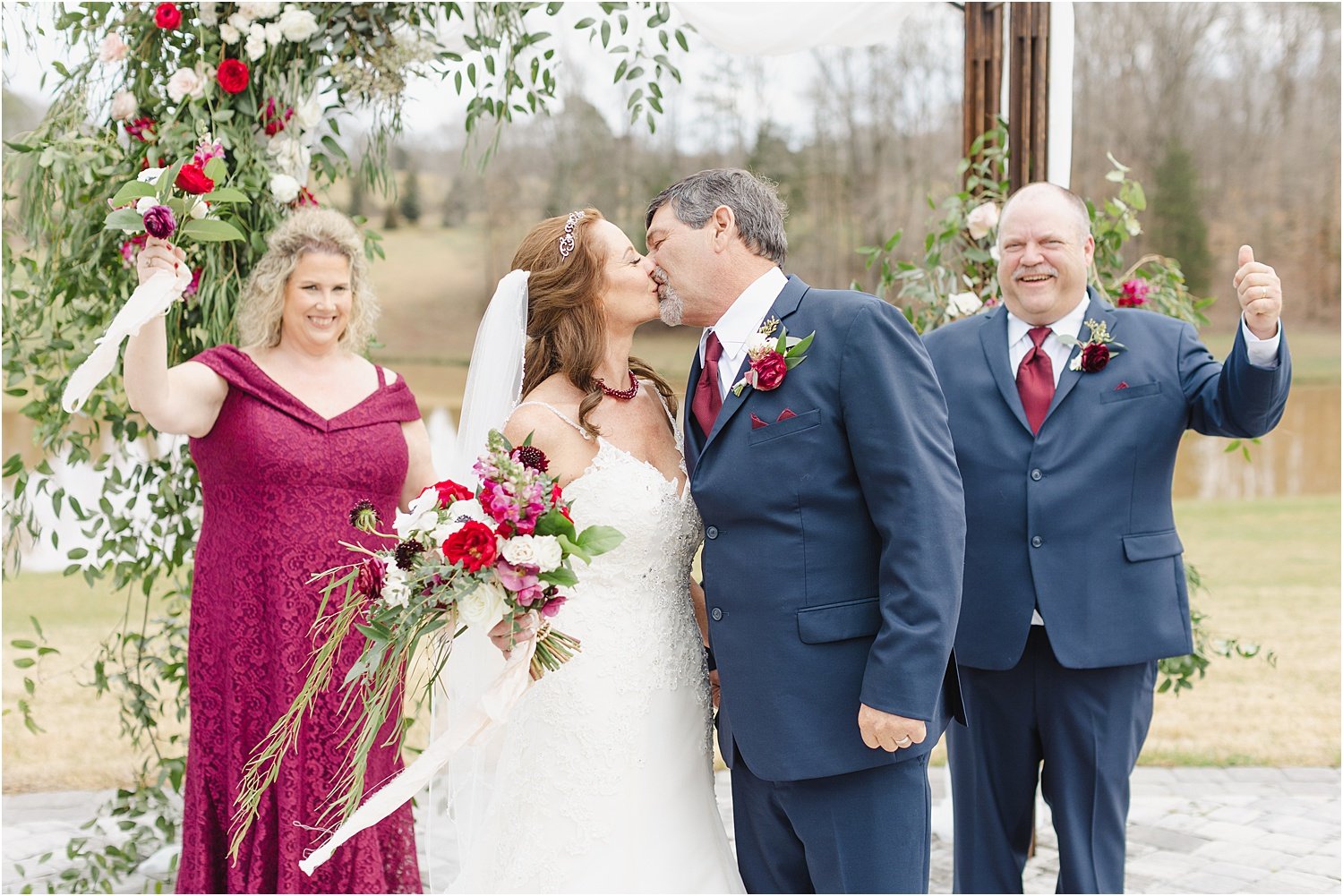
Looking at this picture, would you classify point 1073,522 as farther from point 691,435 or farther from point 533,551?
point 533,551

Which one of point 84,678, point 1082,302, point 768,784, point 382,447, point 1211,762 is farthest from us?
point 84,678

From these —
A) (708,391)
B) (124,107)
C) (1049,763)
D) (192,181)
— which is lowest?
(1049,763)

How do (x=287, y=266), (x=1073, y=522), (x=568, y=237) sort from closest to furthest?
(x=568, y=237)
(x=1073, y=522)
(x=287, y=266)

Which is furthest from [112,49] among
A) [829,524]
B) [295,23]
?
[829,524]

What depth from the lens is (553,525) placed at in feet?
7.39

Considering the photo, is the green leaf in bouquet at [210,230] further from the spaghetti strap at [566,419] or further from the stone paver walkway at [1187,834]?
the stone paver walkway at [1187,834]

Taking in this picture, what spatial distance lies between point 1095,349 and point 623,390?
1.24 metres

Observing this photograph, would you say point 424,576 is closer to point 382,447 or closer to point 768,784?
point 768,784

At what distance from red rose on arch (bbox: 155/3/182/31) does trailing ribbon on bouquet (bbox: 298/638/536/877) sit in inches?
95.9

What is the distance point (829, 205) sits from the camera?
15.7 m

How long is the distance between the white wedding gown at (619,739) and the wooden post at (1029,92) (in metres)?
2.21

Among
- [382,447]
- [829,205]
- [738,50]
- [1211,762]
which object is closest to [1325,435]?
[829,205]

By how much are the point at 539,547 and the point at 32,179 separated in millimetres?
2538

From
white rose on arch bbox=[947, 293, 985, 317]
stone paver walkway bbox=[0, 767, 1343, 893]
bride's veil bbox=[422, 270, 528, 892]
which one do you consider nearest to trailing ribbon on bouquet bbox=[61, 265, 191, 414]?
bride's veil bbox=[422, 270, 528, 892]
